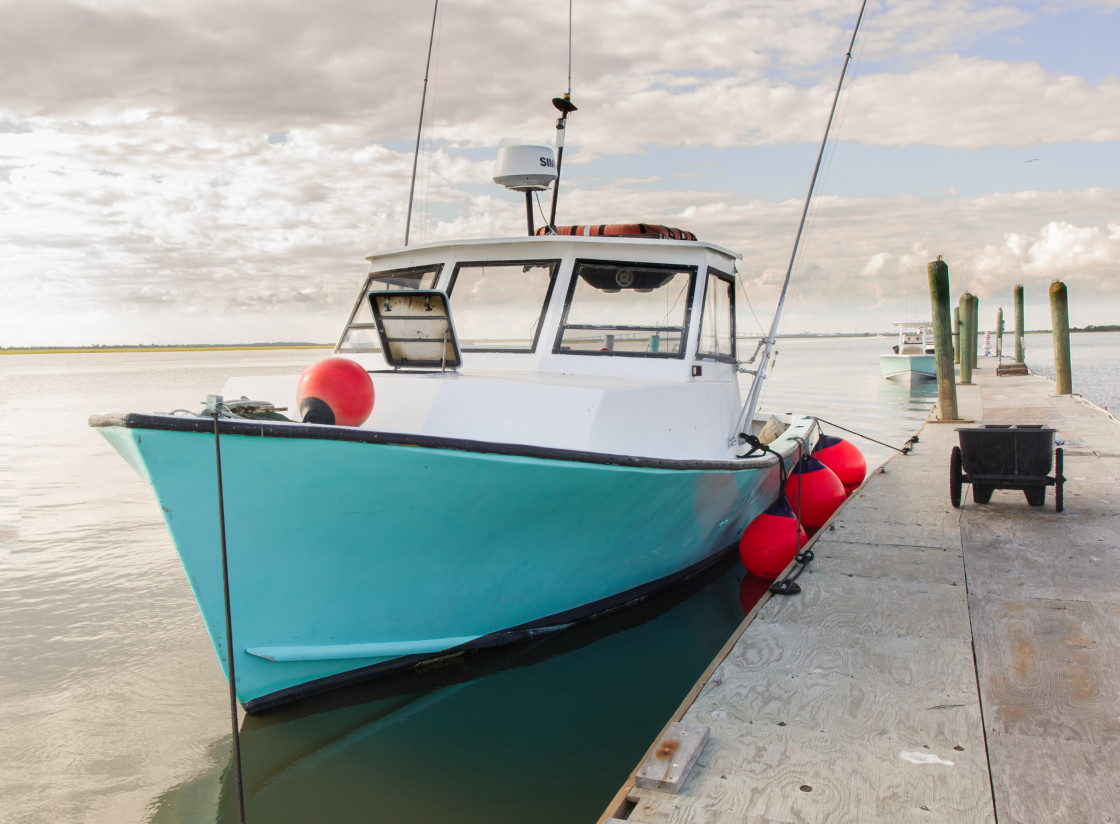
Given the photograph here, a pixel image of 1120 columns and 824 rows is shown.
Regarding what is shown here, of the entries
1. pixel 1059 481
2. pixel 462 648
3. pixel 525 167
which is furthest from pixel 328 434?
pixel 1059 481

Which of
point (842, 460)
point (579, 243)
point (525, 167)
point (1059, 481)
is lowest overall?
point (842, 460)

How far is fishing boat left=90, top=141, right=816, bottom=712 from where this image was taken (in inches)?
145

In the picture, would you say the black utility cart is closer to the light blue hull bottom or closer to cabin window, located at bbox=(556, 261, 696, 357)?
cabin window, located at bbox=(556, 261, 696, 357)

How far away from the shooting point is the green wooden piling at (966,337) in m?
22.0

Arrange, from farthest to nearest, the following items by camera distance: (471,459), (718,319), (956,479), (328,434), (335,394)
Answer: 1. (718,319)
2. (956,479)
3. (335,394)
4. (471,459)
5. (328,434)

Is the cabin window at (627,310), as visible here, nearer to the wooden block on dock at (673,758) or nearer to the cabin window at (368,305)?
the cabin window at (368,305)

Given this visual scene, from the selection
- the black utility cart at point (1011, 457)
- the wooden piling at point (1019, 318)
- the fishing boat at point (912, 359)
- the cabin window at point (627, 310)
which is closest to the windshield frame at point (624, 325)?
the cabin window at point (627, 310)

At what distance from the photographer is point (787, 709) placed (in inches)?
124

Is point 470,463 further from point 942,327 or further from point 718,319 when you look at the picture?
point 942,327

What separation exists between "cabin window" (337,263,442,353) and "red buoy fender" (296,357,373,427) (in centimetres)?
198

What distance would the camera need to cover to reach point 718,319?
6656mm

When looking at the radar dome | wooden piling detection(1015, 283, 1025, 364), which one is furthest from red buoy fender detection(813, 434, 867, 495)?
wooden piling detection(1015, 283, 1025, 364)

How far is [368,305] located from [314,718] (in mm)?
3208

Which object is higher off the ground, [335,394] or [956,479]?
[335,394]
